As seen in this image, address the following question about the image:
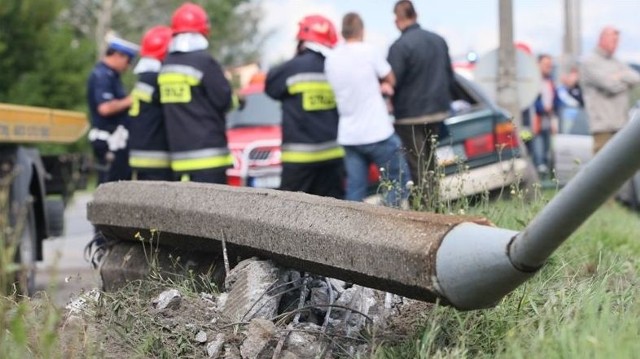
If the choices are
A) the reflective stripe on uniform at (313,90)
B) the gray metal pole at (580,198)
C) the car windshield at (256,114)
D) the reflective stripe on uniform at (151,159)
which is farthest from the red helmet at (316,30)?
the gray metal pole at (580,198)

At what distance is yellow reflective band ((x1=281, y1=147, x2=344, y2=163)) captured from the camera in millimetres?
8945

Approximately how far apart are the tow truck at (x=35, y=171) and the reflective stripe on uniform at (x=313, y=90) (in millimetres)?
1663

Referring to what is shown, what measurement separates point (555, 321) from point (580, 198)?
0.72 m

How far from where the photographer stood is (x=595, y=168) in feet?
11.4

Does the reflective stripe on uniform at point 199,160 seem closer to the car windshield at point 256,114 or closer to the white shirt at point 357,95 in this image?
the white shirt at point 357,95

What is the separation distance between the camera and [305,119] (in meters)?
8.98

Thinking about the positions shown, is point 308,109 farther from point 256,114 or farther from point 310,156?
point 256,114

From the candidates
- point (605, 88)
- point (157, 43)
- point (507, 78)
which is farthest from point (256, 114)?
point (605, 88)

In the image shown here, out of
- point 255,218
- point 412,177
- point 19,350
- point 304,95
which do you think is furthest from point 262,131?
point 19,350

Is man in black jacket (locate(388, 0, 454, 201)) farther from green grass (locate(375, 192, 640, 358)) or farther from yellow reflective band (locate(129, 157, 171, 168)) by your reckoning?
green grass (locate(375, 192, 640, 358))

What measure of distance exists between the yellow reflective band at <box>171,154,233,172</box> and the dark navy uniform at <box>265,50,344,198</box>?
608 mm

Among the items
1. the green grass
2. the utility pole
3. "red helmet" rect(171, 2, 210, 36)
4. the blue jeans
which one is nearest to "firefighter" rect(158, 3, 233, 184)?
"red helmet" rect(171, 2, 210, 36)

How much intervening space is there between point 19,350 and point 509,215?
117 inches

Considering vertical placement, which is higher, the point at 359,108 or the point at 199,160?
the point at 359,108
